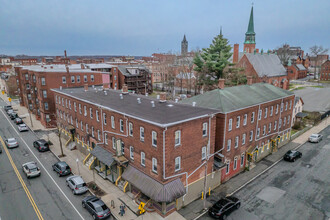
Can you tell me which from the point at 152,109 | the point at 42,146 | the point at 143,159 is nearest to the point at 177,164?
the point at 143,159

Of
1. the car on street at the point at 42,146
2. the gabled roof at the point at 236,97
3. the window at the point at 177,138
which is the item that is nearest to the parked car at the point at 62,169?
the car on street at the point at 42,146

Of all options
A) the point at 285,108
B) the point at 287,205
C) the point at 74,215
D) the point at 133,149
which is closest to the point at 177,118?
the point at 133,149

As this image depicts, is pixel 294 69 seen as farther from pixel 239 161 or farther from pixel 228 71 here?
pixel 239 161

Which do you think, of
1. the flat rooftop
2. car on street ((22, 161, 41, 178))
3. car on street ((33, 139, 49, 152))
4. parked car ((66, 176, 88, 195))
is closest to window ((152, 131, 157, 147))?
the flat rooftop

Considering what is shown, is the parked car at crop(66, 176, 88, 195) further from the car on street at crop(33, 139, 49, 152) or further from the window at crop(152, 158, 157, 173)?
the car on street at crop(33, 139, 49, 152)

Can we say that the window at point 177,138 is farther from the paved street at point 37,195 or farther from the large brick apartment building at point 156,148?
the paved street at point 37,195
